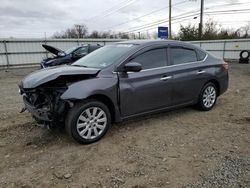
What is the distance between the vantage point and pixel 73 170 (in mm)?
3092

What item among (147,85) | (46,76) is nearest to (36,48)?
(46,76)

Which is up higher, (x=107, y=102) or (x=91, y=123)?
(x=107, y=102)

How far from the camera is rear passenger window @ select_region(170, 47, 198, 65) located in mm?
4828

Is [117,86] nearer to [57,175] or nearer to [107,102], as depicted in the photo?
[107,102]

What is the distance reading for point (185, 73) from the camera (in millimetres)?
4895

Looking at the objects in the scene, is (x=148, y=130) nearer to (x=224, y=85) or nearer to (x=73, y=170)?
(x=73, y=170)

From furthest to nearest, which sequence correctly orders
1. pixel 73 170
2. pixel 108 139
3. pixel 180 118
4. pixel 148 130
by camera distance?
1. pixel 180 118
2. pixel 148 130
3. pixel 108 139
4. pixel 73 170

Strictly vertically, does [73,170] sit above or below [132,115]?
below

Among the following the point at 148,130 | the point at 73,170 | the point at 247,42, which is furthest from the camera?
the point at 247,42

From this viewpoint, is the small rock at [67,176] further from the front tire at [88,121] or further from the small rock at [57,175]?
the front tire at [88,121]

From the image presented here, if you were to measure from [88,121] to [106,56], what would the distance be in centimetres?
137

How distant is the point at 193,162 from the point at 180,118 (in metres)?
1.83

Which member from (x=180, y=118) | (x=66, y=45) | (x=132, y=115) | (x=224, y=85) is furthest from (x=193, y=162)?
(x=66, y=45)

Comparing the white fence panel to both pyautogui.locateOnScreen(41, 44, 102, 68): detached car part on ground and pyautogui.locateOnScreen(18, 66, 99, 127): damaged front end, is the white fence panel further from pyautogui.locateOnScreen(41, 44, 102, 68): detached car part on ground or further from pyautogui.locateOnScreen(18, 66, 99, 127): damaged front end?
pyautogui.locateOnScreen(18, 66, 99, 127): damaged front end
